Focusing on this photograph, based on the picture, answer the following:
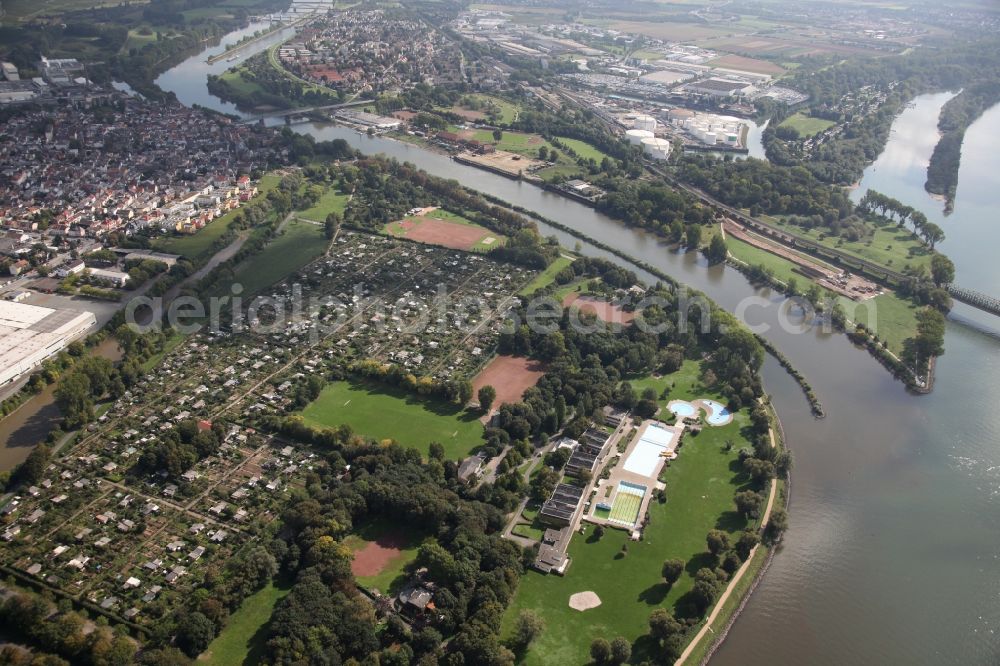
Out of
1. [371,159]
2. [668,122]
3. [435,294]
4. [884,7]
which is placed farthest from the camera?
[884,7]

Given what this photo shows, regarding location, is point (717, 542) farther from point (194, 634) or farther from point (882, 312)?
point (882, 312)

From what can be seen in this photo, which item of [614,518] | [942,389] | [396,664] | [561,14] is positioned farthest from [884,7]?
[396,664]

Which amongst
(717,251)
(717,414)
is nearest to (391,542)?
(717,414)

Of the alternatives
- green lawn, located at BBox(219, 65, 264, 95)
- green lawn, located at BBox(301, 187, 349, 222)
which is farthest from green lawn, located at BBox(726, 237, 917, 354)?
green lawn, located at BBox(219, 65, 264, 95)

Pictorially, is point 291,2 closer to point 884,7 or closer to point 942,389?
point 884,7

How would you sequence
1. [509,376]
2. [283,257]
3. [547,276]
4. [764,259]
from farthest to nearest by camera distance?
1. [764,259]
2. [283,257]
3. [547,276]
4. [509,376]

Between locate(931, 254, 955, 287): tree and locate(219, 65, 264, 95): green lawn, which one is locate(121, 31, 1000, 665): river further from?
locate(219, 65, 264, 95): green lawn

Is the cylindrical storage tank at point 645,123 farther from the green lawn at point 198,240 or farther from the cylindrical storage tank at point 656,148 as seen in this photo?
the green lawn at point 198,240
